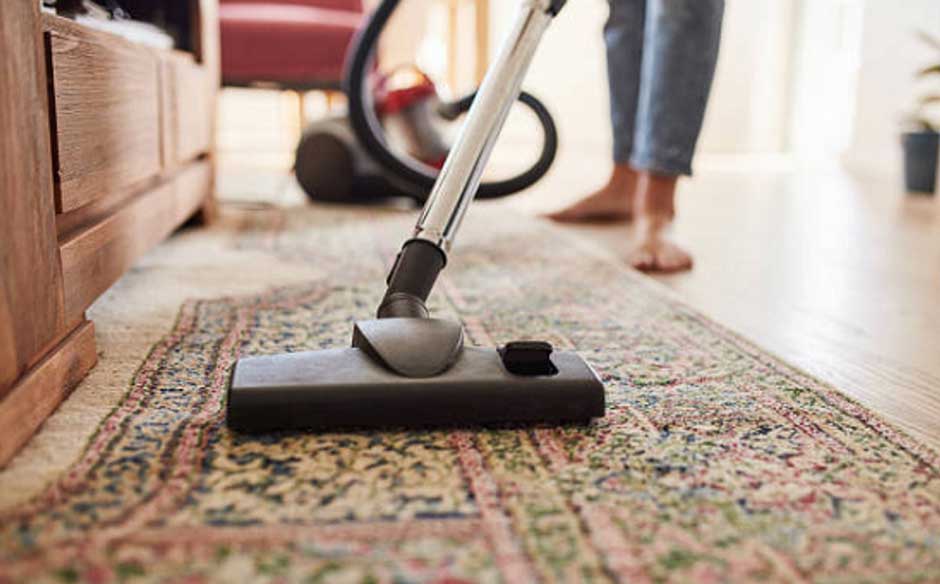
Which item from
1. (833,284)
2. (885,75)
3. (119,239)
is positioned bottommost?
(833,284)

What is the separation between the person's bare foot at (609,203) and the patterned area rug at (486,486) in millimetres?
950

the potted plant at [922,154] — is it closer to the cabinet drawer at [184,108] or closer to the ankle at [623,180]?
the ankle at [623,180]

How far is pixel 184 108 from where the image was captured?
1.45 meters

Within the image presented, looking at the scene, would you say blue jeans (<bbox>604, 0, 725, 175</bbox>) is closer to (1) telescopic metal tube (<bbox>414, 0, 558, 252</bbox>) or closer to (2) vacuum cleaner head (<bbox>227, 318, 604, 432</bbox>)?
(1) telescopic metal tube (<bbox>414, 0, 558, 252</bbox>)

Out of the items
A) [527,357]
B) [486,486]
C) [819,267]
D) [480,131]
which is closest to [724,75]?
[819,267]

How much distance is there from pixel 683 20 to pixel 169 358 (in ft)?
2.81

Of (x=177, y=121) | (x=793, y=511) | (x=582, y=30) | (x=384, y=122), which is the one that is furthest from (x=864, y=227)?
(x=582, y=30)

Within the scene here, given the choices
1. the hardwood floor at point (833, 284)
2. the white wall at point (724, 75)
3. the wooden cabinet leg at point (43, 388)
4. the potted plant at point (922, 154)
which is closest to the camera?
the wooden cabinet leg at point (43, 388)

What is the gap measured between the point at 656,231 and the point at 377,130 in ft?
1.92

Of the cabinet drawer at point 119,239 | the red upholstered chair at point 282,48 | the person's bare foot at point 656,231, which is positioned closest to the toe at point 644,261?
the person's bare foot at point 656,231

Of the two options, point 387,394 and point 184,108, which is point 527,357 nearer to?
point 387,394

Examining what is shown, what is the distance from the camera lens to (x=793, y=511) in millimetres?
567

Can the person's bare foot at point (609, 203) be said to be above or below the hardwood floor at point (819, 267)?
above

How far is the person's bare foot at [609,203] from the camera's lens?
190 centimetres
